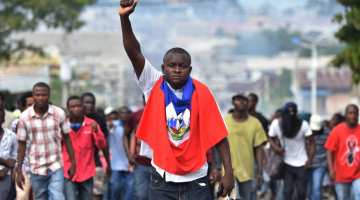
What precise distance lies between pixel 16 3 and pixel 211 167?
2315cm

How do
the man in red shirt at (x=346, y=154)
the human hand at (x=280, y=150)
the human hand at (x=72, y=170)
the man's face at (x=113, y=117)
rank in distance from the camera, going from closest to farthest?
the human hand at (x=72, y=170) → the man in red shirt at (x=346, y=154) → the human hand at (x=280, y=150) → the man's face at (x=113, y=117)

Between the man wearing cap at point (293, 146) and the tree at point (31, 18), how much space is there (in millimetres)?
19292

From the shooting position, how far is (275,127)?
9.50 metres

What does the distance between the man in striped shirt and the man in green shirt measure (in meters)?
2.64

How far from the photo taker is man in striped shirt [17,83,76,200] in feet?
22.9

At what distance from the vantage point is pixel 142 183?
27.9ft

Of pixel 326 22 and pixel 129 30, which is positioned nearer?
pixel 129 30

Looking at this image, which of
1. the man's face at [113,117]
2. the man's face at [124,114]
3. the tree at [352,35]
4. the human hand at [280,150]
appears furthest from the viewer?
the tree at [352,35]

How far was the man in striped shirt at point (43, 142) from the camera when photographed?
6.99m

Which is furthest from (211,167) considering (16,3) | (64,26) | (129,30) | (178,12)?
(178,12)

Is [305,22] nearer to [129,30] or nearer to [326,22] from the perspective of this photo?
[326,22]

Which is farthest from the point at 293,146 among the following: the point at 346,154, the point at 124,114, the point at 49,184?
the point at 49,184

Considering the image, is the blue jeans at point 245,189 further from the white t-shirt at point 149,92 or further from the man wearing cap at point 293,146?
the white t-shirt at point 149,92

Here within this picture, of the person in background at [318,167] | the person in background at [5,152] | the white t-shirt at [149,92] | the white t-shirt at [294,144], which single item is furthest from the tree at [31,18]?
the white t-shirt at [149,92]
